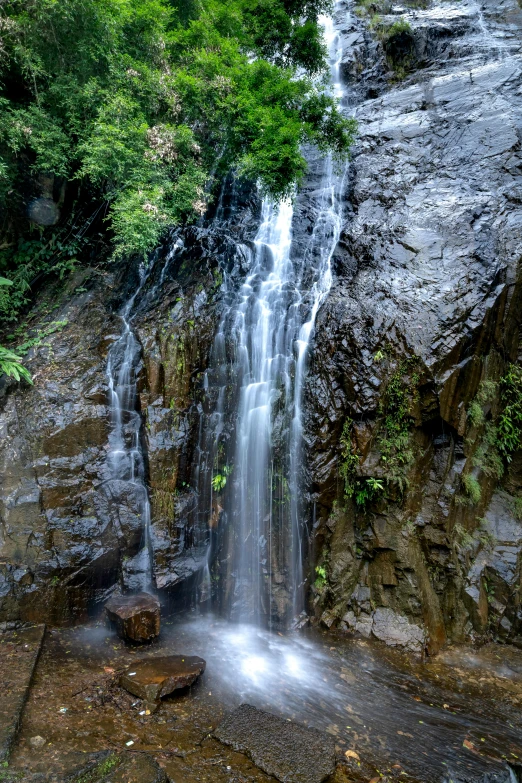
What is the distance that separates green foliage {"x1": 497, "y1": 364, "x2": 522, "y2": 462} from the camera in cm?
795

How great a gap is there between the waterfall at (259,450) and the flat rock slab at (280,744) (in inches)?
94.2

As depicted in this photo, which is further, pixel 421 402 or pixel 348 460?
pixel 348 460

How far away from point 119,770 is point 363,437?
518 centimetres

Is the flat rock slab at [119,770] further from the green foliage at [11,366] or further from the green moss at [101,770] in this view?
the green foliage at [11,366]

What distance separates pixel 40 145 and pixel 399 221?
22.6 feet

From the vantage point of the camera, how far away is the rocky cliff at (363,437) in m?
7.14

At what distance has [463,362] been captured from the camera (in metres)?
7.41

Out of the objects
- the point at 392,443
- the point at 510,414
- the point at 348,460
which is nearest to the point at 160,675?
the point at 348,460

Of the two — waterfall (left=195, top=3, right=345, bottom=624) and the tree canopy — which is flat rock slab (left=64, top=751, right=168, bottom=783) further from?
the tree canopy

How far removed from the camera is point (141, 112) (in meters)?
8.80

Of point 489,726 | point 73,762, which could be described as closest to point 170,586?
point 73,762

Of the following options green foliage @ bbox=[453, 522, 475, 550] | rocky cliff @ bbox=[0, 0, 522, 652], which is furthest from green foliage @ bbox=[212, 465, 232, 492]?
green foliage @ bbox=[453, 522, 475, 550]

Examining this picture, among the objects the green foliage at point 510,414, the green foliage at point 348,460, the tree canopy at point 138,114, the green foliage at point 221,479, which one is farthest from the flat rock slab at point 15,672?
the green foliage at point 510,414

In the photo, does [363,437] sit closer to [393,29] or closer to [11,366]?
[11,366]
